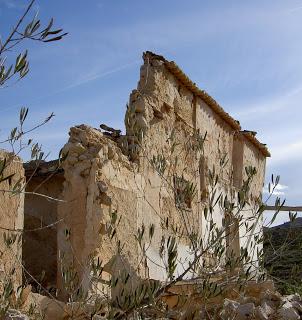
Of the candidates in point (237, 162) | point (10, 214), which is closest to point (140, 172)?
point (10, 214)

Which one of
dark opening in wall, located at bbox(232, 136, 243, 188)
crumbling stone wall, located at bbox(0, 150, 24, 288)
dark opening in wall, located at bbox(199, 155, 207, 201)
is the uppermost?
dark opening in wall, located at bbox(232, 136, 243, 188)

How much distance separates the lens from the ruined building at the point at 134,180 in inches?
304

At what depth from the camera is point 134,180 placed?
8906mm

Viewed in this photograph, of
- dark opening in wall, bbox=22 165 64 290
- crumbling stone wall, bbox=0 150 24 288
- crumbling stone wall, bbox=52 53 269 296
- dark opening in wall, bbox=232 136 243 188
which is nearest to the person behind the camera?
crumbling stone wall, bbox=0 150 24 288

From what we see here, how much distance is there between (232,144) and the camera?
1356 cm

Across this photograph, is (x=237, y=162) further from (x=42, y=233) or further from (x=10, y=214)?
(x=10, y=214)

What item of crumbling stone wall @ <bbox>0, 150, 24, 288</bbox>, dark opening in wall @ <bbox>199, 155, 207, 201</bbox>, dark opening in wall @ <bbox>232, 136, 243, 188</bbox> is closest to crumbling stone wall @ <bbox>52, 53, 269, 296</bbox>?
dark opening in wall @ <bbox>199, 155, 207, 201</bbox>

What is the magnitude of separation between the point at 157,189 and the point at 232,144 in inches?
175

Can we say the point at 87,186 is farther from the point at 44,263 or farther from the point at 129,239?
the point at 44,263

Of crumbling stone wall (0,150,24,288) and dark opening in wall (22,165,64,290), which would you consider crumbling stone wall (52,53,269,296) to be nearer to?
crumbling stone wall (0,150,24,288)

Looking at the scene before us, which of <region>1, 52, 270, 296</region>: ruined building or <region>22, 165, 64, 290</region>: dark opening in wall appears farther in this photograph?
<region>22, 165, 64, 290</region>: dark opening in wall

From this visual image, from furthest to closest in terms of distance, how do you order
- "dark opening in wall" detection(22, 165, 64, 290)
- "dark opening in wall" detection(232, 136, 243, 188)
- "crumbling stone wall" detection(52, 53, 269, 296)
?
"dark opening in wall" detection(232, 136, 243, 188) → "dark opening in wall" detection(22, 165, 64, 290) → "crumbling stone wall" detection(52, 53, 269, 296)

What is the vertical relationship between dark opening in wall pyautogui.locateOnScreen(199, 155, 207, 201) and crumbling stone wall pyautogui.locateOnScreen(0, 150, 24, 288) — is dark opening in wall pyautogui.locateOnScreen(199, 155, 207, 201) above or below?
above

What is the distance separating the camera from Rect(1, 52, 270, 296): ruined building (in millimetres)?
7727
